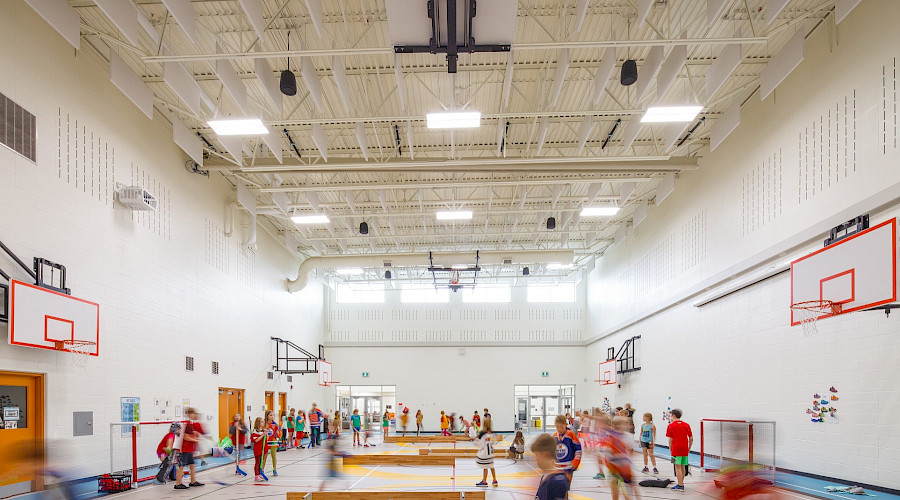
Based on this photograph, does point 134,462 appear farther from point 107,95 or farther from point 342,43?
point 342,43

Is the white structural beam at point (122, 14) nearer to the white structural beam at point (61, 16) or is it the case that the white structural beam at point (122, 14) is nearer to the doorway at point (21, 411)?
the white structural beam at point (61, 16)

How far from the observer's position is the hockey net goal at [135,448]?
15.5 metres

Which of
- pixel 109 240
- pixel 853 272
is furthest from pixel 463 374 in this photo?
pixel 853 272

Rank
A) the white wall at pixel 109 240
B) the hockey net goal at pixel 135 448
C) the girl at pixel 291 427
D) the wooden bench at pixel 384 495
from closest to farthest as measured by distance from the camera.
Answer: the wooden bench at pixel 384 495, the white wall at pixel 109 240, the hockey net goal at pixel 135 448, the girl at pixel 291 427

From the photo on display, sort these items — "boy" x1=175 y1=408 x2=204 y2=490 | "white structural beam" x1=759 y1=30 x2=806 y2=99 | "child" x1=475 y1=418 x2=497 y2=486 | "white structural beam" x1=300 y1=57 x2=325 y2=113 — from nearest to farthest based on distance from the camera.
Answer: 1. "white structural beam" x1=759 y1=30 x2=806 y2=99
2. "white structural beam" x1=300 y1=57 x2=325 y2=113
3. "boy" x1=175 y1=408 x2=204 y2=490
4. "child" x1=475 y1=418 x2=497 y2=486

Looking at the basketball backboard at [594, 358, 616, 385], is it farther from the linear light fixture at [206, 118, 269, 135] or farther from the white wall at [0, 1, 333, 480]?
the linear light fixture at [206, 118, 269, 135]

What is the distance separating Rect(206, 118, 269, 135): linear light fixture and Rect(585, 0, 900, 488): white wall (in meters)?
11.8

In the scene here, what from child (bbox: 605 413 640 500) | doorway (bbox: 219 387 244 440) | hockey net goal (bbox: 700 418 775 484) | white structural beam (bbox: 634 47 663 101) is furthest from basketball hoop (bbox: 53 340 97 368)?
white structural beam (bbox: 634 47 663 101)

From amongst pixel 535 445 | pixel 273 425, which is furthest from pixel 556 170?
pixel 535 445

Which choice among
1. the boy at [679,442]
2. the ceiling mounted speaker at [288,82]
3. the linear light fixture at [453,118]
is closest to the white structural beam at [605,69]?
the linear light fixture at [453,118]

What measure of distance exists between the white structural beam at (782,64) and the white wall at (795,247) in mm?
572

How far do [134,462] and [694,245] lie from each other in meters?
17.1

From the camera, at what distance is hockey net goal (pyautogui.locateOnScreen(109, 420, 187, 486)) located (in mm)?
15477

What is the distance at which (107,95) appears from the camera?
15.9m
